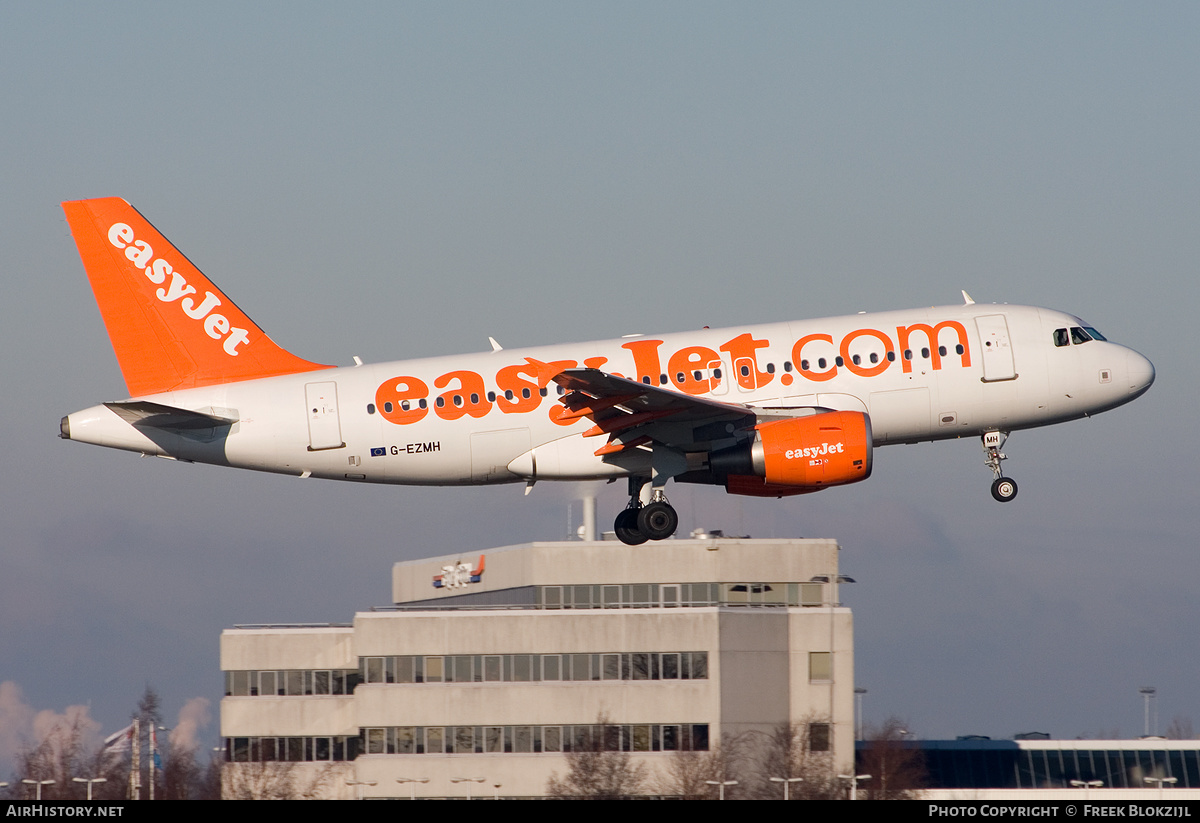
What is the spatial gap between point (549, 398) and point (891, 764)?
48.1 m

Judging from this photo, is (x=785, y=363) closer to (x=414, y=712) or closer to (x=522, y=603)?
(x=414, y=712)

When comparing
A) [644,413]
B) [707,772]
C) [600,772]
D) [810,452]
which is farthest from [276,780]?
[810,452]

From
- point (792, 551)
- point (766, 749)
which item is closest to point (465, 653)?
point (766, 749)

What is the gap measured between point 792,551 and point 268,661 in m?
28.9

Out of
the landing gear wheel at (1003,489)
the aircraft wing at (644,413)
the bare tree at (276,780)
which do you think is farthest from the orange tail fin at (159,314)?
the bare tree at (276,780)

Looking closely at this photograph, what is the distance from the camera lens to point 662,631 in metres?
70.5

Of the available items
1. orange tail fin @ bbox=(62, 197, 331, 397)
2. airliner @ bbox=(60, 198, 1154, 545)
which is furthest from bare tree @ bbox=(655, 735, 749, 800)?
orange tail fin @ bbox=(62, 197, 331, 397)

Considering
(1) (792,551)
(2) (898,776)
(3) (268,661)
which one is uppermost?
(1) (792,551)

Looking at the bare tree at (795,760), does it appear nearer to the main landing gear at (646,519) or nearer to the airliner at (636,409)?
the main landing gear at (646,519)

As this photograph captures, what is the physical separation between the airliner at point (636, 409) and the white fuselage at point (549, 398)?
4cm

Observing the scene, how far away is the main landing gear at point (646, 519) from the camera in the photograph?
37.6m

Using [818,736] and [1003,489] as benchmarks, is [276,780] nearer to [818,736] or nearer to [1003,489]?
[818,736]

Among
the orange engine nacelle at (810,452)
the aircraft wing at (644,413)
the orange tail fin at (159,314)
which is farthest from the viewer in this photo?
the orange tail fin at (159,314)

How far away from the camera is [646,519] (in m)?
37.6
